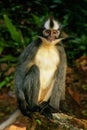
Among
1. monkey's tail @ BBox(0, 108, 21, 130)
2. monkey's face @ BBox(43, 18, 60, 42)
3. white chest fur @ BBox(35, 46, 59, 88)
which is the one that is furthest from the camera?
monkey's tail @ BBox(0, 108, 21, 130)

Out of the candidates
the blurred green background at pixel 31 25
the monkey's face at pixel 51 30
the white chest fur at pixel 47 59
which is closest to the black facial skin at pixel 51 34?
the monkey's face at pixel 51 30

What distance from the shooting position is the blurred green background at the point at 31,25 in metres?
9.14

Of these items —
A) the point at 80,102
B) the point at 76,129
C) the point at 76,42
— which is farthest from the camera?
the point at 76,42

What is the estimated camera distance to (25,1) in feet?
36.5

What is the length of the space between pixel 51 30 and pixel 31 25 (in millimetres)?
4403

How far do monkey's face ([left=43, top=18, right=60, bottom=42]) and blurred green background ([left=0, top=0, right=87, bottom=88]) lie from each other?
98.9 inches

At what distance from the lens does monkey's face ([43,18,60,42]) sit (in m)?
5.91

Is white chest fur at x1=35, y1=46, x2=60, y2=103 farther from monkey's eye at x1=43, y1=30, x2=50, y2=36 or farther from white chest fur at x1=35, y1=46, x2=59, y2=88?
monkey's eye at x1=43, y1=30, x2=50, y2=36

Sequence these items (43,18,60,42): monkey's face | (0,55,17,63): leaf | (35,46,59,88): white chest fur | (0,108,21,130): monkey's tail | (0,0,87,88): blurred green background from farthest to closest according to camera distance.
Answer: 1. (0,0,87,88): blurred green background
2. (0,55,17,63): leaf
3. (0,108,21,130): monkey's tail
4. (35,46,59,88): white chest fur
5. (43,18,60,42): monkey's face

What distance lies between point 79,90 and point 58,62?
7.82 feet

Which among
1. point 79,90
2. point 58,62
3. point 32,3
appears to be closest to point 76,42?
point 79,90

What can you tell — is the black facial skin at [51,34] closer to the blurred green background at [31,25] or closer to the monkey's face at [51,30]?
the monkey's face at [51,30]

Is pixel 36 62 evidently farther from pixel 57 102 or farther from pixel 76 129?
pixel 76 129

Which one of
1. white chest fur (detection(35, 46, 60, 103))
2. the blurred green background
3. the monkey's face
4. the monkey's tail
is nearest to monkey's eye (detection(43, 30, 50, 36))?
the monkey's face
